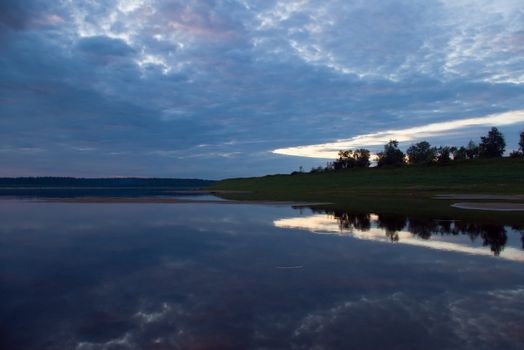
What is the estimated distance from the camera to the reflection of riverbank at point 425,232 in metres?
18.4

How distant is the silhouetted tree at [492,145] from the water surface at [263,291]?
5468 inches

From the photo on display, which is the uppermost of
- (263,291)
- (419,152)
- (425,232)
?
(419,152)

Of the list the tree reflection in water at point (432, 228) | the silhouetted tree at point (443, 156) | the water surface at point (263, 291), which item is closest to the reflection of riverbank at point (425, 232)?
the tree reflection in water at point (432, 228)

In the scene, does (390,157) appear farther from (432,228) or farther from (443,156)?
(432,228)

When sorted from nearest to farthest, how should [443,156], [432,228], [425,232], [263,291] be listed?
[263,291]
[425,232]
[432,228]
[443,156]

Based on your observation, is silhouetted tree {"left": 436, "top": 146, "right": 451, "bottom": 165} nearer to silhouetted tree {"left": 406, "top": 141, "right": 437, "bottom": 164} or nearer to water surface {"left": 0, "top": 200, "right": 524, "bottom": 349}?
silhouetted tree {"left": 406, "top": 141, "right": 437, "bottom": 164}

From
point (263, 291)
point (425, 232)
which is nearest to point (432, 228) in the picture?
point (425, 232)

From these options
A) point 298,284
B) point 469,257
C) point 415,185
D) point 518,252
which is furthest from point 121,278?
point 415,185

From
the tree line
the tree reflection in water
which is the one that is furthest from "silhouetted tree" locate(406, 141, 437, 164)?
the tree reflection in water

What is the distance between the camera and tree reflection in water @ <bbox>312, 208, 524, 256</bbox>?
21.0 m

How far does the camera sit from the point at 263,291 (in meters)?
11.5

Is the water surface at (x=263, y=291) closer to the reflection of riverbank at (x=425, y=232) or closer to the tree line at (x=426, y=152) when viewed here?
the reflection of riverbank at (x=425, y=232)

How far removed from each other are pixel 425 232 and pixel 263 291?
15.4 meters

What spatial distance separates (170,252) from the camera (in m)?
17.7
